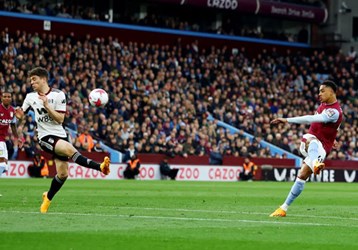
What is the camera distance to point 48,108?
15.7m

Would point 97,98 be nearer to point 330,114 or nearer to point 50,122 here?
point 50,122

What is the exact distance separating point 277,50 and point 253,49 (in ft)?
6.12

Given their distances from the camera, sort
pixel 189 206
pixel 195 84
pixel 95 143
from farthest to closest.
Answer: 1. pixel 195 84
2. pixel 95 143
3. pixel 189 206

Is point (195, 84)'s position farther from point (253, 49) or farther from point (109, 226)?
point (109, 226)

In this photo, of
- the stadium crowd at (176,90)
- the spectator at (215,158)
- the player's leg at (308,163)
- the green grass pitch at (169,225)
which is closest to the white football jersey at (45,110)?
the green grass pitch at (169,225)

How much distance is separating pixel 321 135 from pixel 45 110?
202 inches

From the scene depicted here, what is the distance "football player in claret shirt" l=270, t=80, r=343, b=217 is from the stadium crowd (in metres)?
20.9

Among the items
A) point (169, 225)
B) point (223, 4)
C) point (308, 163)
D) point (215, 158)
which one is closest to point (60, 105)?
point (169, 225)

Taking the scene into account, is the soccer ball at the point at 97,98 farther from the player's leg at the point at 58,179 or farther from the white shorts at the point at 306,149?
the white shorts at the point at 306,149

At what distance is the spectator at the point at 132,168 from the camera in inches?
1516

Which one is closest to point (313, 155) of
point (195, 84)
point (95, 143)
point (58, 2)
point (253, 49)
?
point (95, 143)

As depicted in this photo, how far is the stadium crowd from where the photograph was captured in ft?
132

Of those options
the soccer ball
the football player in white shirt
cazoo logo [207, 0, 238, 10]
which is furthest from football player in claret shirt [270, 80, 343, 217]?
cazoo logo [207, 0, 238, 10]

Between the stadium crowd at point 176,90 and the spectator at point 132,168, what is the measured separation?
351mm
